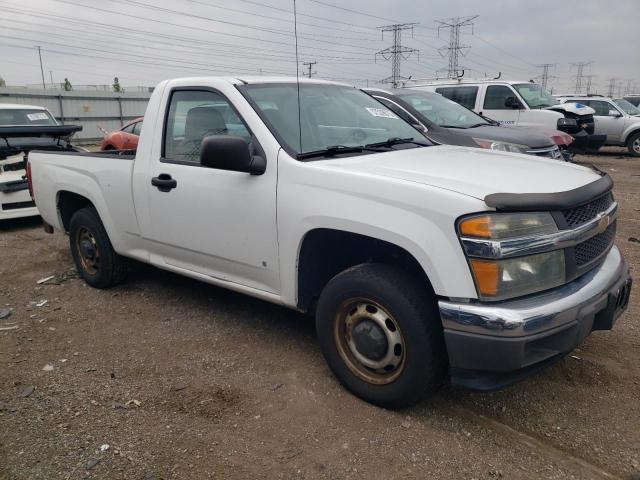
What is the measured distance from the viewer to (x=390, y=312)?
2754 mm

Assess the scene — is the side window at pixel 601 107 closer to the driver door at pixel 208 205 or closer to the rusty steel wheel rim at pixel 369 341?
the driver door at pixel 208 205

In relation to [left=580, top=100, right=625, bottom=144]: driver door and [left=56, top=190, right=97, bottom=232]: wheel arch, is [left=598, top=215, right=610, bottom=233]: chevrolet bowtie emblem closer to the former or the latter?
[left=56, top=190, right=97, bottom=232]: wheel arch

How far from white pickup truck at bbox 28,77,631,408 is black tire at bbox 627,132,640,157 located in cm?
1433

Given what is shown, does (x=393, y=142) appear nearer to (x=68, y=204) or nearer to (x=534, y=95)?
(x=68, y=204)

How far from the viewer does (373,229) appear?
108 inches

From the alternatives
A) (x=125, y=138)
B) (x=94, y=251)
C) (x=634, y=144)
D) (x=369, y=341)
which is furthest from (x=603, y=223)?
(x=634, y=144)

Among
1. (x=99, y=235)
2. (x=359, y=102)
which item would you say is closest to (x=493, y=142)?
(x=359, y=102)

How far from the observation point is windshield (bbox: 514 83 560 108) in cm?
1180

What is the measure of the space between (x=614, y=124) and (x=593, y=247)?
49.8 feet

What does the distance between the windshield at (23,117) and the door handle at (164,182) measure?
6274 mm

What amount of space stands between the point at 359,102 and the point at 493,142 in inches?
145

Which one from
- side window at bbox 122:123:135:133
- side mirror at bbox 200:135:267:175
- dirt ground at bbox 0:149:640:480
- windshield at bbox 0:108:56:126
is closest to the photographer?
dirt ground at bbox 0:149:640:480

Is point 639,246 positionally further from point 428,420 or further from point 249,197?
point 249,197

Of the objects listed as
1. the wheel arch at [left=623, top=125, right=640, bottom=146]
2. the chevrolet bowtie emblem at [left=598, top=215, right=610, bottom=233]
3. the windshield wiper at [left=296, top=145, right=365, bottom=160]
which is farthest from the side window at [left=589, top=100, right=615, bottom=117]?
the windshield wiper at [left=296, top=145, right=365, bottom=160]
